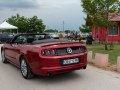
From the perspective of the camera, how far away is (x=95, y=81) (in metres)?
7.42

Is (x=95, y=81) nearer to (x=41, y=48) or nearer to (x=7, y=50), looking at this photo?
(x=41, y=48)

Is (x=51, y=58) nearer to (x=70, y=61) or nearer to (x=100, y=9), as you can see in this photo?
(x=70, y=61)

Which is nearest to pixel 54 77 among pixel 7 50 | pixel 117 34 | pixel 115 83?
pixel 115 83

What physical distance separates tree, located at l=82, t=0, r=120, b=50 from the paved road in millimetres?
10648

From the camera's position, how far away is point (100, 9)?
18891 mm

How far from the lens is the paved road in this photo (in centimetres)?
683

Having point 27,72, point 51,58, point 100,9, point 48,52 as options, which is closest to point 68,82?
point 51,58

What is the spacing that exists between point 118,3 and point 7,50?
1109 cm

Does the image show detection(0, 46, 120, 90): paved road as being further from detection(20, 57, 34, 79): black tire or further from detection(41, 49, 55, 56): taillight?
detection(41, 49, 55, 56): taillight

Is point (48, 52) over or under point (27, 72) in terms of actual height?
over

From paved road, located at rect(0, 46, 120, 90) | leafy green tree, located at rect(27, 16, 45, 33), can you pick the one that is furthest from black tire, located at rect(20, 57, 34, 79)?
leafy green tree, located at rect(27, 16, 45, 33)

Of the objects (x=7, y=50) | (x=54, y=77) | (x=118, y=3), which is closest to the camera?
(x=54, y=77)

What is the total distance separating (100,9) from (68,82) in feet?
40.9

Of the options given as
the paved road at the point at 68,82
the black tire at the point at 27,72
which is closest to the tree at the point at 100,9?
the paved road at the point at 68,82
